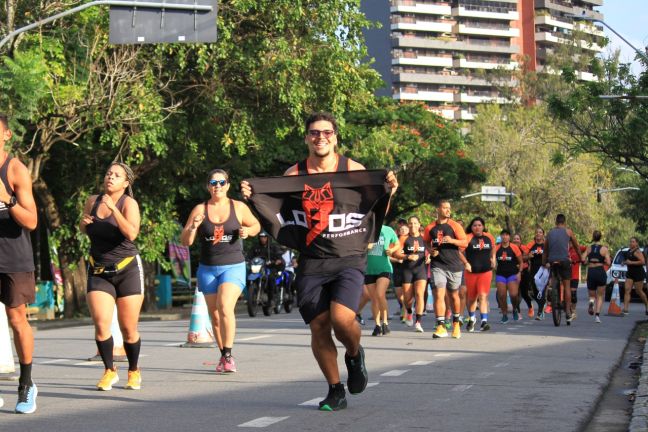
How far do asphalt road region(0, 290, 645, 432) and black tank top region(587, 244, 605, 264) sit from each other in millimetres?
7610

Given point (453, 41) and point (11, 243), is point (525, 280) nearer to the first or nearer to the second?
point (11, 243)

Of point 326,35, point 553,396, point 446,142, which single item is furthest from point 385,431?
point 446,142

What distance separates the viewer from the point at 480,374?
41.0 feet

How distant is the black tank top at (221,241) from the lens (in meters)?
12.6

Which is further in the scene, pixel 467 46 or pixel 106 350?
pixel 467 46

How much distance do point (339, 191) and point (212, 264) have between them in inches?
151

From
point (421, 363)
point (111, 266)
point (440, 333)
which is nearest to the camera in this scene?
point (111, 266)

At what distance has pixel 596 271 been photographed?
85.2ft

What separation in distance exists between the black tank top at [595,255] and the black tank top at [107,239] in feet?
56.6

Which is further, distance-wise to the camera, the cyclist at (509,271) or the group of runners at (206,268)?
the cyclist at (509,271)

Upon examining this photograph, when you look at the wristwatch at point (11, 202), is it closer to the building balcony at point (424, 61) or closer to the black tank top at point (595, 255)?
the black tank top at point (595, 255)

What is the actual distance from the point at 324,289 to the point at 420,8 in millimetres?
134932

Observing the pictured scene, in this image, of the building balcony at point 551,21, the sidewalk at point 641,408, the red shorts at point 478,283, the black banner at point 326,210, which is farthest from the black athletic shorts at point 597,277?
the building balcony at point 551,21

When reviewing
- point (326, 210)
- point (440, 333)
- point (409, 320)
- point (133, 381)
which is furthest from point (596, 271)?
point (326, 210)
